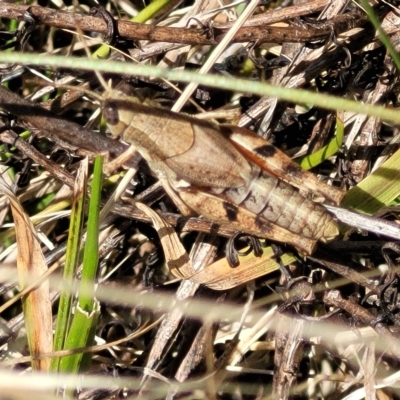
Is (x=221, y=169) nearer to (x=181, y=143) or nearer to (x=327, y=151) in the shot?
(x=181, y=143)

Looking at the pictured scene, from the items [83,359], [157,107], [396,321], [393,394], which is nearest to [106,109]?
[157,107]

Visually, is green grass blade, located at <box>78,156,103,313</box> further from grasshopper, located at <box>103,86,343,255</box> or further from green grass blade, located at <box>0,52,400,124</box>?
green grass blade, located at <box>0,52,400,124</box>

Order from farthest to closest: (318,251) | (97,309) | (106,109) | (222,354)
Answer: (222,354) < (318,251) < (106,109) < (97,309)

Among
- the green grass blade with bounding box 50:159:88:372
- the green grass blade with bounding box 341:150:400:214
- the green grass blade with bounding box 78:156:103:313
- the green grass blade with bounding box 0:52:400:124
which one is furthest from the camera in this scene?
the green grass blade with bounding box 341:150:400:214

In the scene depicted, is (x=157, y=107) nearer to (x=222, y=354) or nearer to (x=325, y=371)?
(x=222, y=354)

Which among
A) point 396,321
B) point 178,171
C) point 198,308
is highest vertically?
point 178,171

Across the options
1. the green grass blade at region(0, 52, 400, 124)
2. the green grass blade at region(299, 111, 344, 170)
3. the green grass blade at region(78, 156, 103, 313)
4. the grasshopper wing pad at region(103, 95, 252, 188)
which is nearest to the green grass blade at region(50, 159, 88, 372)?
the green grass blade at region(78, 156, 103, 313)

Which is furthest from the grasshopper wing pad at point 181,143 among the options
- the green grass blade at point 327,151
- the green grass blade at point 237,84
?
the green grass blade at point 237,84

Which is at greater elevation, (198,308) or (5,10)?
(5,10)
